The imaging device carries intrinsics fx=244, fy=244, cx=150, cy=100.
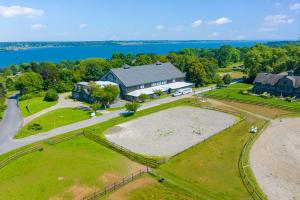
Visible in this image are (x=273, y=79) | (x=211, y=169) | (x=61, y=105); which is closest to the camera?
(x=211, y=169)

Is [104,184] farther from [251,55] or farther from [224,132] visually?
[251,55]

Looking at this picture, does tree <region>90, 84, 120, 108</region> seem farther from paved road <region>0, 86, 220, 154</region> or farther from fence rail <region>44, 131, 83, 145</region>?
fence rail <region>44, 131, 83, 145</region>

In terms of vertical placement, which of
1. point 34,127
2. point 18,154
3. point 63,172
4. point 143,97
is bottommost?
point 63,172

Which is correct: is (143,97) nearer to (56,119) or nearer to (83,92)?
(83,92)

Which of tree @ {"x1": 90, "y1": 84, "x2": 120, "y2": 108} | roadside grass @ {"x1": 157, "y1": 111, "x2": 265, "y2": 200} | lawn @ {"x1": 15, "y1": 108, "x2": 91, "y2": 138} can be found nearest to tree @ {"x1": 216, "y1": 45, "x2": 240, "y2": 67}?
tree @ {"x1": 90, "y1": 84, "x2": 120, "y2": 108}

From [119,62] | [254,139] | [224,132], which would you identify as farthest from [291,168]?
[119,62]

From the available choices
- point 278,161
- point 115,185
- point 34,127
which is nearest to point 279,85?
point 278,161

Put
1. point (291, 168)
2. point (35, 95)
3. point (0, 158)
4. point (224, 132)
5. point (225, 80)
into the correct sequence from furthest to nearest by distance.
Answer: point (225, 80), point (35, 95), point (224, 132), point (0, 158), point (291, 168)
